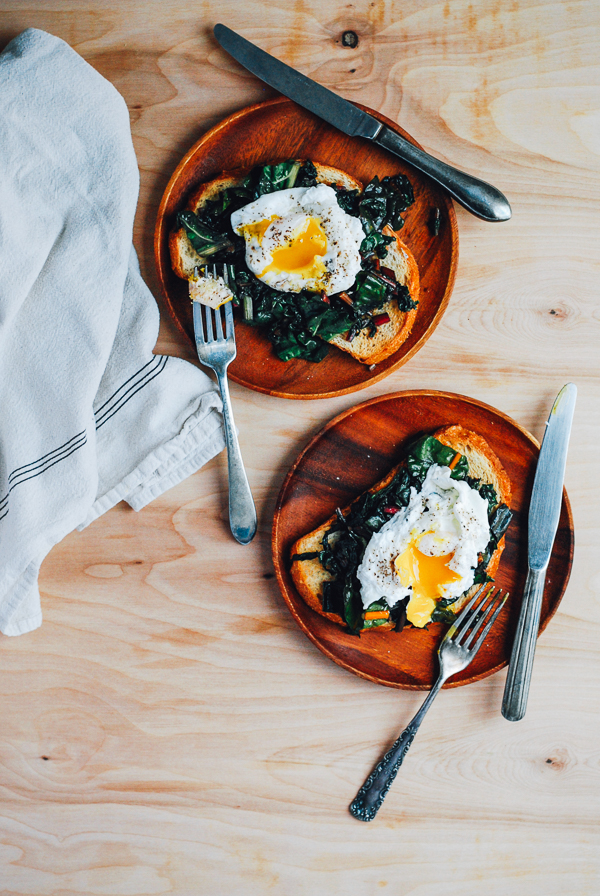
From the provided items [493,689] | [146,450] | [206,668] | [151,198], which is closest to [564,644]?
[493,689]

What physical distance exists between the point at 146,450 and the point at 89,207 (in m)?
0.91

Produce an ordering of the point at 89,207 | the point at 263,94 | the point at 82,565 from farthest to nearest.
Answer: the point at 82,565, the point at 263,94, the point at 89,207

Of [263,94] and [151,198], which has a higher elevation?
[263,94]

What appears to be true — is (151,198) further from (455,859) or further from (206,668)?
(455,859)

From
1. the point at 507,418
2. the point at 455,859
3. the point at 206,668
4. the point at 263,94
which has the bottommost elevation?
the point at 455,859

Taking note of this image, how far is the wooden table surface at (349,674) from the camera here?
230cm

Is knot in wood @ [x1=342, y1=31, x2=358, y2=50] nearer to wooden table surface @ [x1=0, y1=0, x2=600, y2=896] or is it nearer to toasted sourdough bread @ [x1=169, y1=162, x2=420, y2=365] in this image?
wooden table surface @ [x1=0, y1=0, x2=600, y2=896]

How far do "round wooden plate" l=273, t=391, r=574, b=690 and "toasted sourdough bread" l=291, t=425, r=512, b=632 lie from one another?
57 mm

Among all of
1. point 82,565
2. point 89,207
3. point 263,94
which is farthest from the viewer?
point 82,565

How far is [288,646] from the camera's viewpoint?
238 centimetres

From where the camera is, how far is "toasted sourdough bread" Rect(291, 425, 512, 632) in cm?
222

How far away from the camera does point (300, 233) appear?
6.72 feet

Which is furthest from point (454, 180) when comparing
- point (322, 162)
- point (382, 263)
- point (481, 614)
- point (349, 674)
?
point (349, 674)

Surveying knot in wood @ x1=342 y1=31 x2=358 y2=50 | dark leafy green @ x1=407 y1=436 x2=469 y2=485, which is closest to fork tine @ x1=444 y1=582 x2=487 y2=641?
dark leafy green @ x1=407 y1=436 x2=469 y2=485
